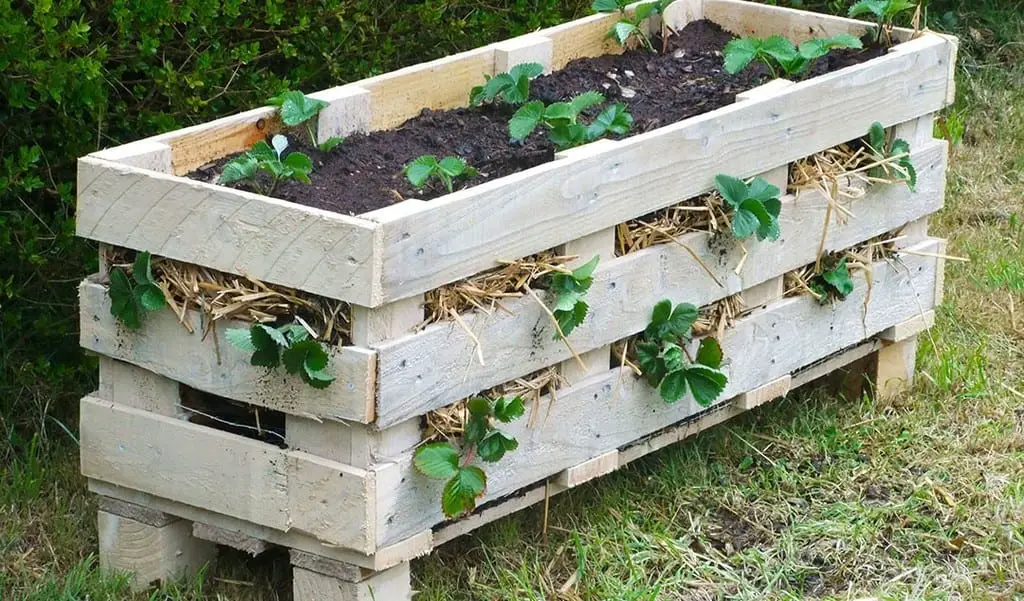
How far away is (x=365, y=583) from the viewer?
114 inches

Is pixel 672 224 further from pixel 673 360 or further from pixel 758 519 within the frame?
pixel 758 519

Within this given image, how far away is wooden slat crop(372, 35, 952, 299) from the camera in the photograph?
108 inches

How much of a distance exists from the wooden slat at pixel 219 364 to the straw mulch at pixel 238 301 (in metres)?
0.02

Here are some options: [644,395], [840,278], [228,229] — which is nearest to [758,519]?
[644,395]

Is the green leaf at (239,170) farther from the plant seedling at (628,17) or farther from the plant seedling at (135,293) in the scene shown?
the plant seedling at (628,17)

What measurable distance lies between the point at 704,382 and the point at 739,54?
2.61 feet

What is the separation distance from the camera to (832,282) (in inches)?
144

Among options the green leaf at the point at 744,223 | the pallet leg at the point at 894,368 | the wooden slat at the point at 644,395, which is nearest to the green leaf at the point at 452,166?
the wooden slat at the point at 644,395

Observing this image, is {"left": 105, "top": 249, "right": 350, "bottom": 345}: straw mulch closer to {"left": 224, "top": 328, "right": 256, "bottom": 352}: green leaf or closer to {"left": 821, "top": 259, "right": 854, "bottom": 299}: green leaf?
{"left": 224, "top": 328, "right": 256, "bottom": 352}: green leaf

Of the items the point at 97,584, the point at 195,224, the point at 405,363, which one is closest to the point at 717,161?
the point at 405,363

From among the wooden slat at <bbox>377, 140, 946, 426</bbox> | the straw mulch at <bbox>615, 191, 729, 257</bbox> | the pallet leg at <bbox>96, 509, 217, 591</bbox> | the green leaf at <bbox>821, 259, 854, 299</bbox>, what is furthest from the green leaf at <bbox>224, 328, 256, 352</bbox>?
the green leaf at <bbox>821, 259, 854, 299</bbox>

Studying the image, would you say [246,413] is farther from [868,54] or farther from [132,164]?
[868,54]

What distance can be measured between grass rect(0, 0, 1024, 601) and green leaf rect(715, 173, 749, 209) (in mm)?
738

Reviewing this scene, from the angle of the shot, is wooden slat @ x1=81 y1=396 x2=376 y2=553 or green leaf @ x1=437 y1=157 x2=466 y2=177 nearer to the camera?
wooden slat @ x1=81 y1=396 x2=376 y2=553
